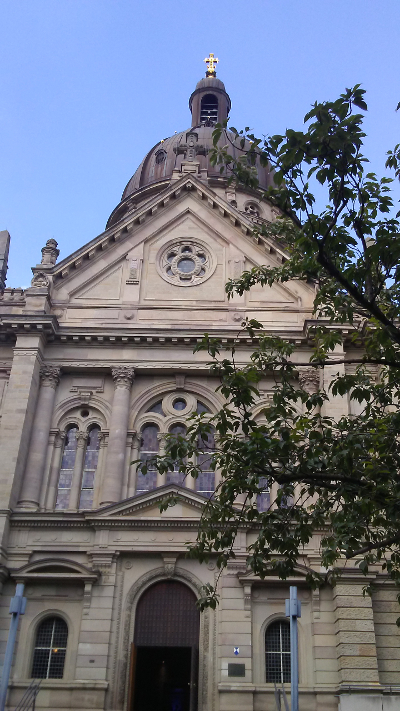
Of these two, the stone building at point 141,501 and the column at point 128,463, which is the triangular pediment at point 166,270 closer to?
the stone building at point 141,501

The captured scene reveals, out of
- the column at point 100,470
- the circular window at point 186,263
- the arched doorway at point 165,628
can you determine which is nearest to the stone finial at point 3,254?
the circular window at point 186,263

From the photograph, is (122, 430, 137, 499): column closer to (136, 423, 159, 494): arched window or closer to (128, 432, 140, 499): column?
(128, 432, 140, 499): column

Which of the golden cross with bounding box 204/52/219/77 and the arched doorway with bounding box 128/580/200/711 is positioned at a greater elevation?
the golden cross with bounding box 204/52/219/77

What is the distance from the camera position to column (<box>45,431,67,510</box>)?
82.6ft

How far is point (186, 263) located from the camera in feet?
→ 98.8

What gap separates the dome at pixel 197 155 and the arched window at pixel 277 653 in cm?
2579

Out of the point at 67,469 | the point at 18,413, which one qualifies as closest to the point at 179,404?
the point at 67,469

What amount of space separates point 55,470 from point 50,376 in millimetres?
3394

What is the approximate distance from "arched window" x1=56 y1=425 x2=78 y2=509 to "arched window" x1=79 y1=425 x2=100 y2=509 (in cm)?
44

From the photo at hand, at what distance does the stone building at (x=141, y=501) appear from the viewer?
71.9 ft

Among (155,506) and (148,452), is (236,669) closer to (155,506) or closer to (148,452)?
(155,506)

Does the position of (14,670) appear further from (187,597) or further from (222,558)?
(222,558)

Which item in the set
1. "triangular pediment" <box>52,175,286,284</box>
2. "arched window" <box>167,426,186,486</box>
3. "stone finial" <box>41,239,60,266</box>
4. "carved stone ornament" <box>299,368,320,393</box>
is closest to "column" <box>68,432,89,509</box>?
"arched window" <box>167,426,186,486</box>

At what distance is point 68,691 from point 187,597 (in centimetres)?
434
